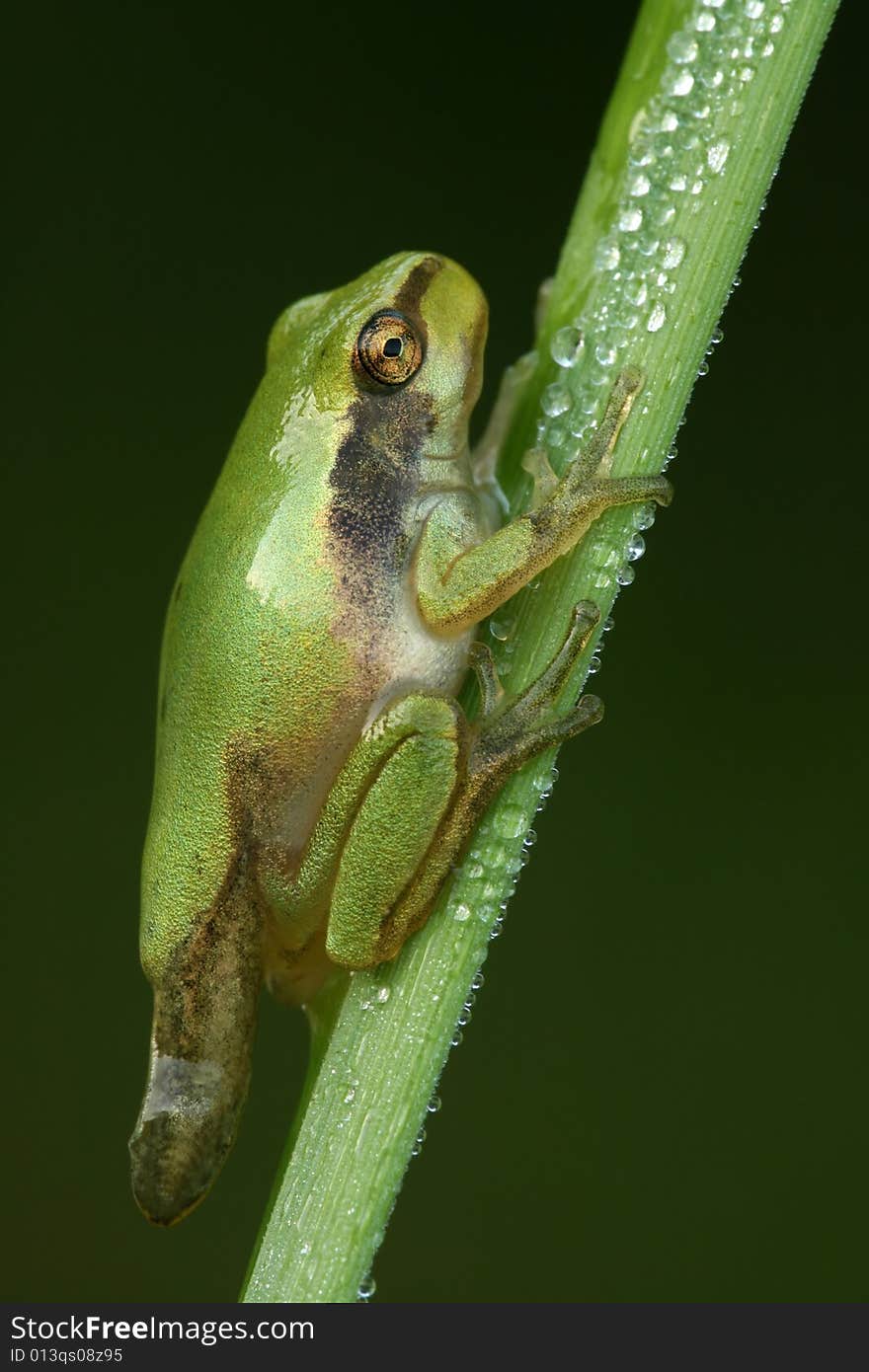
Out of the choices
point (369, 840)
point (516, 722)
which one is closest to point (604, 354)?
point (516, 722)

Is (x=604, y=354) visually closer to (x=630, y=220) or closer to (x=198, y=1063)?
(x=630, y=220)

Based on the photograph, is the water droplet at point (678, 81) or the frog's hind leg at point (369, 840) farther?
the frog's hind leg at point (369, 840)

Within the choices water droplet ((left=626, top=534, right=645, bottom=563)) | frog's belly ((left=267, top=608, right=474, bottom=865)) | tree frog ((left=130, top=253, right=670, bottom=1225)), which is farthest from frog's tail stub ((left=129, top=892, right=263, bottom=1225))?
water droplet ((left=626, top=534, right=645, bottom=563))

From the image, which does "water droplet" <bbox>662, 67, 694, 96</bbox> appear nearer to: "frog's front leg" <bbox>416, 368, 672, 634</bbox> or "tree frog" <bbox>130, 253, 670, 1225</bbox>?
"frog's front leg" <bbox>416, 368, 672, 634</bbox>

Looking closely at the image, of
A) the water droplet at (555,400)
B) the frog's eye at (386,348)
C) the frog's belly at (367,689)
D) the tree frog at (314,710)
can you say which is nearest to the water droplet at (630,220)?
the water droplet at (555,400)

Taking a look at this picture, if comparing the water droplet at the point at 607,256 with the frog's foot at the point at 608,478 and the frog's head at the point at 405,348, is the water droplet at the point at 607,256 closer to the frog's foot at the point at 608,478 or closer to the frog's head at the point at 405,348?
the frog's foot at the point at 608,478

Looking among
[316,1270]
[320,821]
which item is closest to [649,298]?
[320,821]
